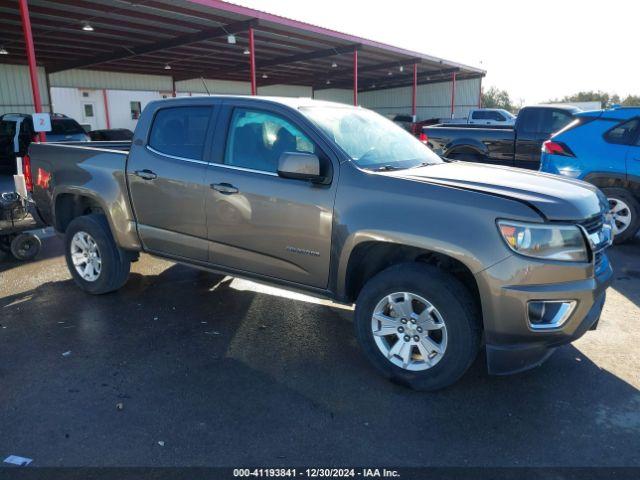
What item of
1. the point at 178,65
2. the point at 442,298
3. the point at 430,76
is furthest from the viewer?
the point at 430,76

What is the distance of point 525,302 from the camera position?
9.50 ft

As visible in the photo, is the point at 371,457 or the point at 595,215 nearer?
the point at 371,457

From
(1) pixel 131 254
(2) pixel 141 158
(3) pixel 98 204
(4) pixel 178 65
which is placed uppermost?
(4) pixel 178 65

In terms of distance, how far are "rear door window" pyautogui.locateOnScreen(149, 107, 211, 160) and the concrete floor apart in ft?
4.89

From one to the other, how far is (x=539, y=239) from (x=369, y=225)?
3.35ft

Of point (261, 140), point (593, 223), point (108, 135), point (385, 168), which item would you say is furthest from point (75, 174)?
point (108, 135)

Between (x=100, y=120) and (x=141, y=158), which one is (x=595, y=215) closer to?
(x=141, y=158)

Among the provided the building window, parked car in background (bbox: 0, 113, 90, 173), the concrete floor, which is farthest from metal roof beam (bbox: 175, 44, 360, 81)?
the concrete floor

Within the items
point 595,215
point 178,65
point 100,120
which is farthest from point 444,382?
point 100,120

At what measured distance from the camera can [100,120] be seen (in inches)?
1006

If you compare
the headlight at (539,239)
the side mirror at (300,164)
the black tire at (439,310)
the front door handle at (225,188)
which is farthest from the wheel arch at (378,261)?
the front door handle at (225,188)

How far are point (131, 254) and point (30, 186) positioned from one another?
181cm

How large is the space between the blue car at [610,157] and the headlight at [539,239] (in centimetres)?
452

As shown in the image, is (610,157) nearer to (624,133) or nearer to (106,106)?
(624,133)
